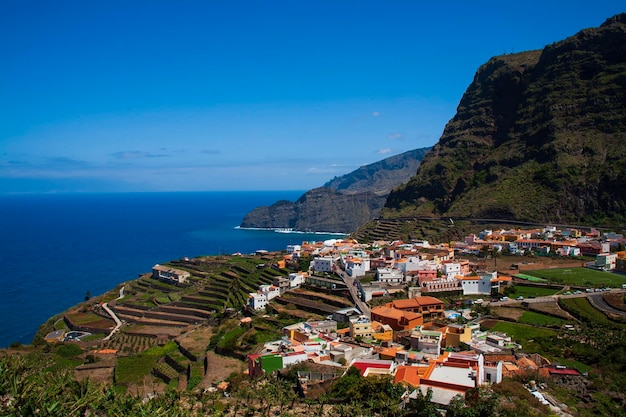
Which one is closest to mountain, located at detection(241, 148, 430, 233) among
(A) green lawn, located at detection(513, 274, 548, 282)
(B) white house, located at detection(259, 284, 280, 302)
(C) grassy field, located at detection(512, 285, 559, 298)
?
(A) green lawn, located at detection(513, 274, 548, 282)

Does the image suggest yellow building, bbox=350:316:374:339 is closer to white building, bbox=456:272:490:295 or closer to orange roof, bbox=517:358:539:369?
orange roof, bbox=517:358:539:369

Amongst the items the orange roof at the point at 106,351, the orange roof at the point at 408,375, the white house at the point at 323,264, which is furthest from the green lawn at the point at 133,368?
the white house at the point at 323,264

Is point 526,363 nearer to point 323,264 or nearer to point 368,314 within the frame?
point 368,314

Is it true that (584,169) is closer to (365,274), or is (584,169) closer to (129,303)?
(365,274)

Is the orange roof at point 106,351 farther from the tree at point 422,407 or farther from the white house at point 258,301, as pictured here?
the tree at point 422,407

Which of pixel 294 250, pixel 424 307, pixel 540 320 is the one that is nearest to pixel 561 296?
pixel 540 320

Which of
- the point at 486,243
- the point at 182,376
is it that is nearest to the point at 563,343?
the point at 182,376
